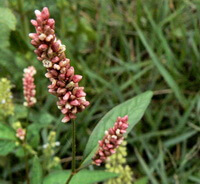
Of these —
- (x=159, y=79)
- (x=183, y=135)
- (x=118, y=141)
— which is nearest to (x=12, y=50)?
(x=159, y=79)

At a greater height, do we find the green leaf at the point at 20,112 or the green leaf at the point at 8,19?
the green leaf at the point at 8,19

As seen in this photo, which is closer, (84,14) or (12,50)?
(12,50)

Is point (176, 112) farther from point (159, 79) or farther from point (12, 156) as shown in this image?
point (12, 156)

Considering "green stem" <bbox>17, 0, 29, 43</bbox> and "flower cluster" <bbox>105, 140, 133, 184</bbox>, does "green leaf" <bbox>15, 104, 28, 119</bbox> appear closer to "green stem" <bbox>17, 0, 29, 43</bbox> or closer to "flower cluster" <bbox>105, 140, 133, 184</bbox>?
"green stem" <bbox>17, 0, 29, 43</bbox>

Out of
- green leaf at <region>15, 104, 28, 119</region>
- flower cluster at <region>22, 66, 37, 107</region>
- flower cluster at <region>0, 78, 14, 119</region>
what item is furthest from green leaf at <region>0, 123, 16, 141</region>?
green leaf at <region>15, 104, 28, 119</region>

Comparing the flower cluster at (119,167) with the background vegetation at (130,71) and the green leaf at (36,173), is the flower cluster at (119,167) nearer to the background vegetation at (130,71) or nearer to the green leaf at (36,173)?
the background vegetation at (130,71)

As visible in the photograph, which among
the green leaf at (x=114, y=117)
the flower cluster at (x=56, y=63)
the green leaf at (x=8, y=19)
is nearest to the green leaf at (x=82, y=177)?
the green leaf at (x=114, y=117)
